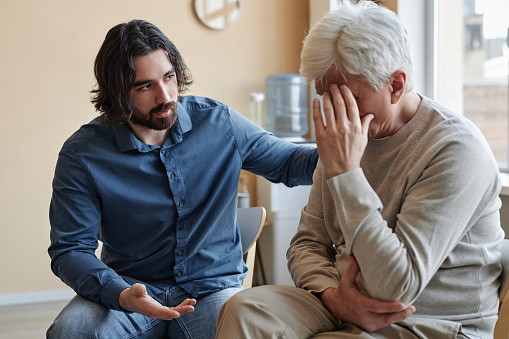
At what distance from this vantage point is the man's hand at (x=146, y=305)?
1.52m

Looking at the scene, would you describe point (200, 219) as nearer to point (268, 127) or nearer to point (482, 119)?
point (268, 127)

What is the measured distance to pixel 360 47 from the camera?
1.35 metres

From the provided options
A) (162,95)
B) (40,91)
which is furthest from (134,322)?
(40,91)

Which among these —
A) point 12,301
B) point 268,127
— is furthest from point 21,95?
point 268,127

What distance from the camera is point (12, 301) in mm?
3854

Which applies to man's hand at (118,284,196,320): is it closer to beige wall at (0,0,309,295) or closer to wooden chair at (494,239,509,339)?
wooden chair at (494,239,509,339)

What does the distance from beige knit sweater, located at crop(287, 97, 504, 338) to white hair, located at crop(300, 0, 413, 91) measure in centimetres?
15

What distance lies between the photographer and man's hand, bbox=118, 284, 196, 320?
1516mm

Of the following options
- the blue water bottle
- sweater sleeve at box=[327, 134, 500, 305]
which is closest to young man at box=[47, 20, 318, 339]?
sweater sleeve at box=[327, 134, 500, 305]

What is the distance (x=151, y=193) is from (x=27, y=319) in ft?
6.89

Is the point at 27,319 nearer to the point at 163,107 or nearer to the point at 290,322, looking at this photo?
the point at 163,107

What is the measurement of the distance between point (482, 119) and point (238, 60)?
6.50ft

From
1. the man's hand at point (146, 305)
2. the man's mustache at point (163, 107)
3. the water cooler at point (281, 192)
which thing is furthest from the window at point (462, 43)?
the man's hand at point (146, 305)

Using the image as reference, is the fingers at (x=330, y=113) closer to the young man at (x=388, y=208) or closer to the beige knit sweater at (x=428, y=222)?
the young man at (x=388, y=208)
